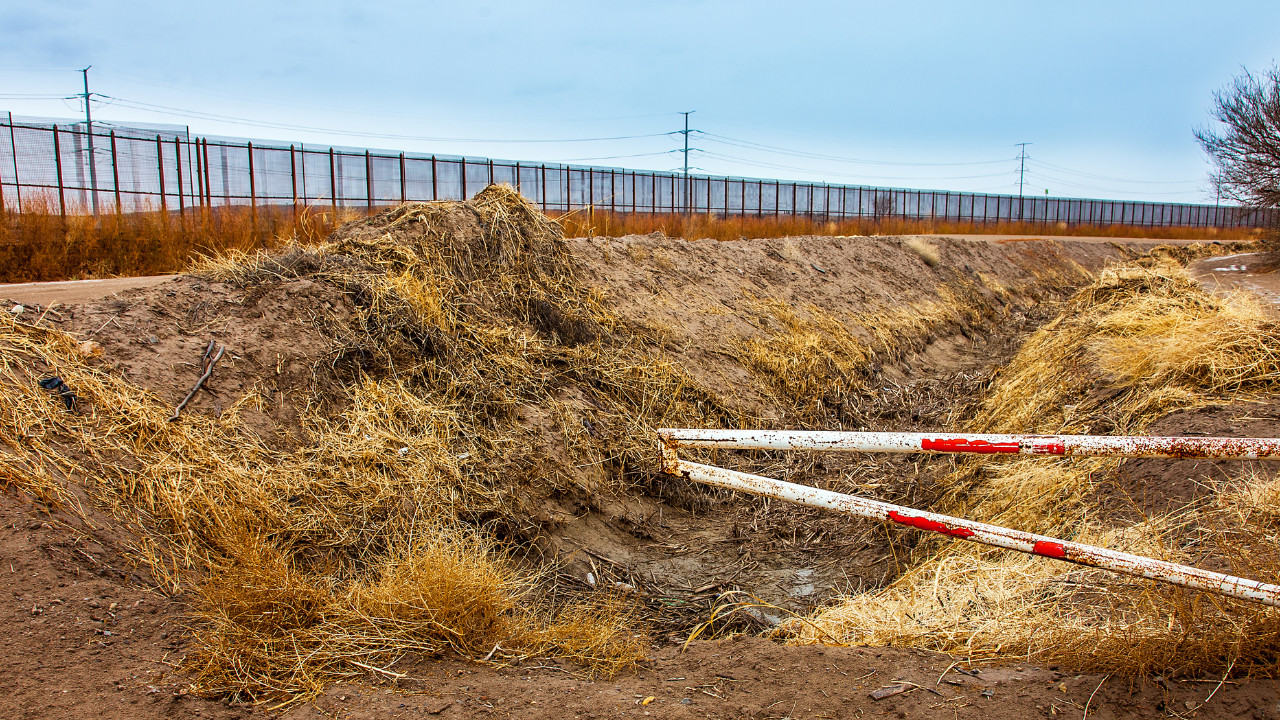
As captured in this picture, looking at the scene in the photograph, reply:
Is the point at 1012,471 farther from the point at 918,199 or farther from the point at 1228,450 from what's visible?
the point at 918,199

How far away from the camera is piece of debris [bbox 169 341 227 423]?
4.55m

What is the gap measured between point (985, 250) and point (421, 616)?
2686cm

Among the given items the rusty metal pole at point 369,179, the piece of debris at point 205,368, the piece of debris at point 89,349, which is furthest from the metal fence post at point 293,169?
the piece of debris at point 89,349

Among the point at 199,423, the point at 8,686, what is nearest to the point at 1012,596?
the point at 8,686

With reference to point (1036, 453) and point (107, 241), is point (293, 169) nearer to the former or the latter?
point (107, 241)

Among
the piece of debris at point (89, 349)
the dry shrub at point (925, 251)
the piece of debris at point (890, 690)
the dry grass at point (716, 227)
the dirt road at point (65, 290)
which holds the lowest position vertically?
the piece of debris at point (890, 690)

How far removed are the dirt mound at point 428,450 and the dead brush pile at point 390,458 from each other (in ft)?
0.06

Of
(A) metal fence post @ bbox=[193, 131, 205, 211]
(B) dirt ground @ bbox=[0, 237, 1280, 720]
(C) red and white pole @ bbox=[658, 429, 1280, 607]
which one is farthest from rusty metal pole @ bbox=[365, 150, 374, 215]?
(C) red and white pole @ bbox=[658, 429, 1280, 607]

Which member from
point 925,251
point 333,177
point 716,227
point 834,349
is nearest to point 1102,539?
point 834,349

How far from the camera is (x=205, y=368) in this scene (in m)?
4.98

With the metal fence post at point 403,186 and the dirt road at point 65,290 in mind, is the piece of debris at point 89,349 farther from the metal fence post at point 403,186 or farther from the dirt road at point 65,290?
the metal fence post at point 403,186

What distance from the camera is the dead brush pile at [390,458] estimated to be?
3.21 meters

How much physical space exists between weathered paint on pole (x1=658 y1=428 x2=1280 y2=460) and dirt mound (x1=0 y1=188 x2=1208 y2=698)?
1.25 metres

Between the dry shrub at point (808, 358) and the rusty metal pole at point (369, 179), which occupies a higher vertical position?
the rusty metal pole at point (369, 179)
